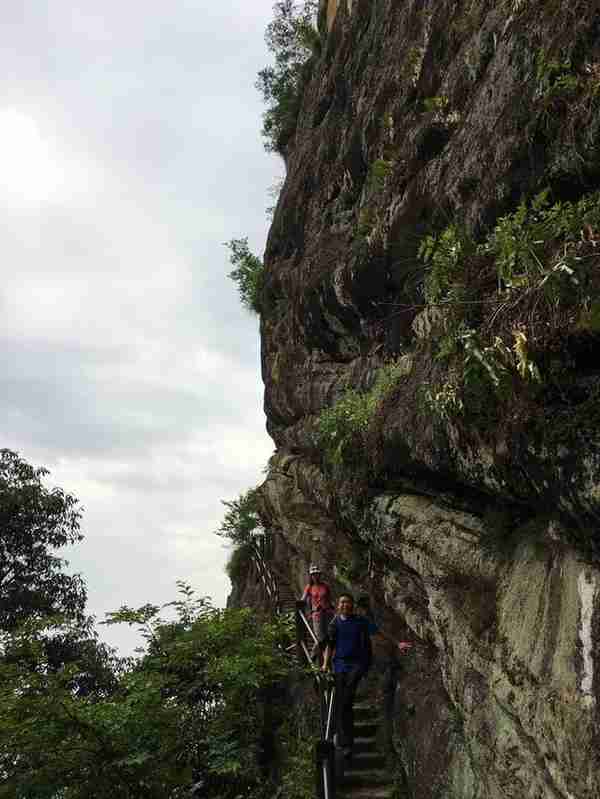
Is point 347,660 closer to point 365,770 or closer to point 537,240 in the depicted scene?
point 365,770

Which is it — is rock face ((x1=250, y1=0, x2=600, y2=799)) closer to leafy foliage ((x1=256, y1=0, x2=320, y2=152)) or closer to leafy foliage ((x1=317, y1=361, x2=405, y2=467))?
leafy foliage ((x1=317, y1=361, x2=405, y2=467))

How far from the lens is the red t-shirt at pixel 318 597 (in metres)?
9.25

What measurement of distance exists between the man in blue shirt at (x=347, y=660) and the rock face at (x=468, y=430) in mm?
682

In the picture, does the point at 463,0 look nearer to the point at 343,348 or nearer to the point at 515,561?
the point at 343,348

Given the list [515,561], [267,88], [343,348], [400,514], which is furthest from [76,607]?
[267,88]

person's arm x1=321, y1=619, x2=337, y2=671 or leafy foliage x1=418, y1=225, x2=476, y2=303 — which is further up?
leafy foliage x1=418, y1=225, x2=476, y2=303

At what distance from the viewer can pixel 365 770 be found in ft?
23.0

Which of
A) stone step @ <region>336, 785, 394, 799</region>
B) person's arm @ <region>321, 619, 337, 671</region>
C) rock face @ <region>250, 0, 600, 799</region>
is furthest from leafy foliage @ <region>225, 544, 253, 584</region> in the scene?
stone step @ <region>336, 785, 394, 799</region>

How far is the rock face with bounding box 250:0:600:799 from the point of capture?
3.87 metres

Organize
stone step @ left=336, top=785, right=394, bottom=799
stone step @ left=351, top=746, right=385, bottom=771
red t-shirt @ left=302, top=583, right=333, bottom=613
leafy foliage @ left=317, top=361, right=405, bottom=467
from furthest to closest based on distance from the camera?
1. red t-shirt @ left=302, top=583, right=333, bottom=613
2. leafy foliage @ left=317, top=361, right=405, bottom=467
3. stone step @ left=351, top=746, right=385, bottom=771
4. stone step @ left=336, top=785, right=394, bottom=799

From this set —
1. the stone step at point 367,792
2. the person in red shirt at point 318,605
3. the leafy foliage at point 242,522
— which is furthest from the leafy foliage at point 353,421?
the leafy foliage at point 242,522

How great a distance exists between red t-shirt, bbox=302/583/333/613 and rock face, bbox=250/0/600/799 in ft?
2.22

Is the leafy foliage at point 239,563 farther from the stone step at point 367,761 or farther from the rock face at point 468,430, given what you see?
the stone step at point 367,761

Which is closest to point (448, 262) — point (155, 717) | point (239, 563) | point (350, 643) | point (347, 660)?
point (350, 643)
